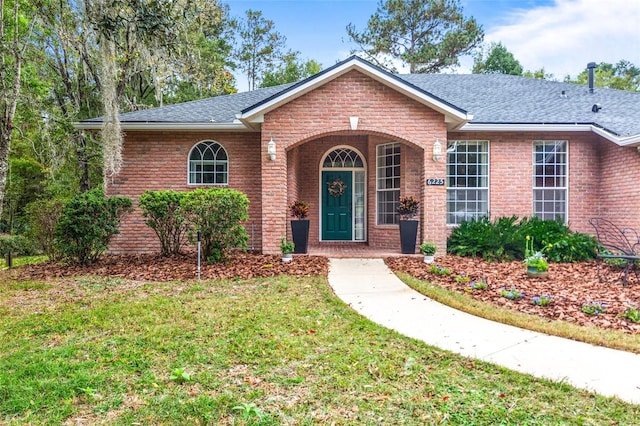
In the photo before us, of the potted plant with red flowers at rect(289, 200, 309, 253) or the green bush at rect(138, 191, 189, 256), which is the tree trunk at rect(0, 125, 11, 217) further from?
the potted plant with red flowers at rect(289, 200, 309, 253)

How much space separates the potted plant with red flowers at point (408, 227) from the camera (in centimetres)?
897

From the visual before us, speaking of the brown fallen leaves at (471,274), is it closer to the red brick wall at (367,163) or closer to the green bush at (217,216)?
the green bush at (217,216)

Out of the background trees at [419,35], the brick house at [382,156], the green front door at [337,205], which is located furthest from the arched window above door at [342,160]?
the background trees at [419,35]

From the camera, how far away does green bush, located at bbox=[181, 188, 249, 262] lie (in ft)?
25.0

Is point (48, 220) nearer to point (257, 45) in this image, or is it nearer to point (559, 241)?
point (559, 241)

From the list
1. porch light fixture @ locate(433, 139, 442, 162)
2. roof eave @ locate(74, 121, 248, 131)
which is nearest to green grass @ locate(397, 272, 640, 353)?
porch light fixture @ locate(433, 139, 442, 162)

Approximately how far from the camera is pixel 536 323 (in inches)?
172

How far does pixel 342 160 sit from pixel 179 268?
5.78m

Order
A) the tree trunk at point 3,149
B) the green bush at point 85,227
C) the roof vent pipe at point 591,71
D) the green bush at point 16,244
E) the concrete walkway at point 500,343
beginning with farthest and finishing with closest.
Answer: the green bush at point 16,244, the roof vent pipe at point 591,71, the tree trunk at point 3,149, the green bush at point 85,227, the concrete walkway at point 500,343

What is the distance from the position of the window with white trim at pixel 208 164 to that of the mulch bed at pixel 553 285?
16.3ft

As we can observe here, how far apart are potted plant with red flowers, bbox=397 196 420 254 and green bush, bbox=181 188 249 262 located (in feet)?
12.2

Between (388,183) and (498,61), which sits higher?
(498,61)

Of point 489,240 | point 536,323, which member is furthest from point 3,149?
point 489,240

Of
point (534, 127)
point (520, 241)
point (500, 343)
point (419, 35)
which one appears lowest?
point (500, 343)
